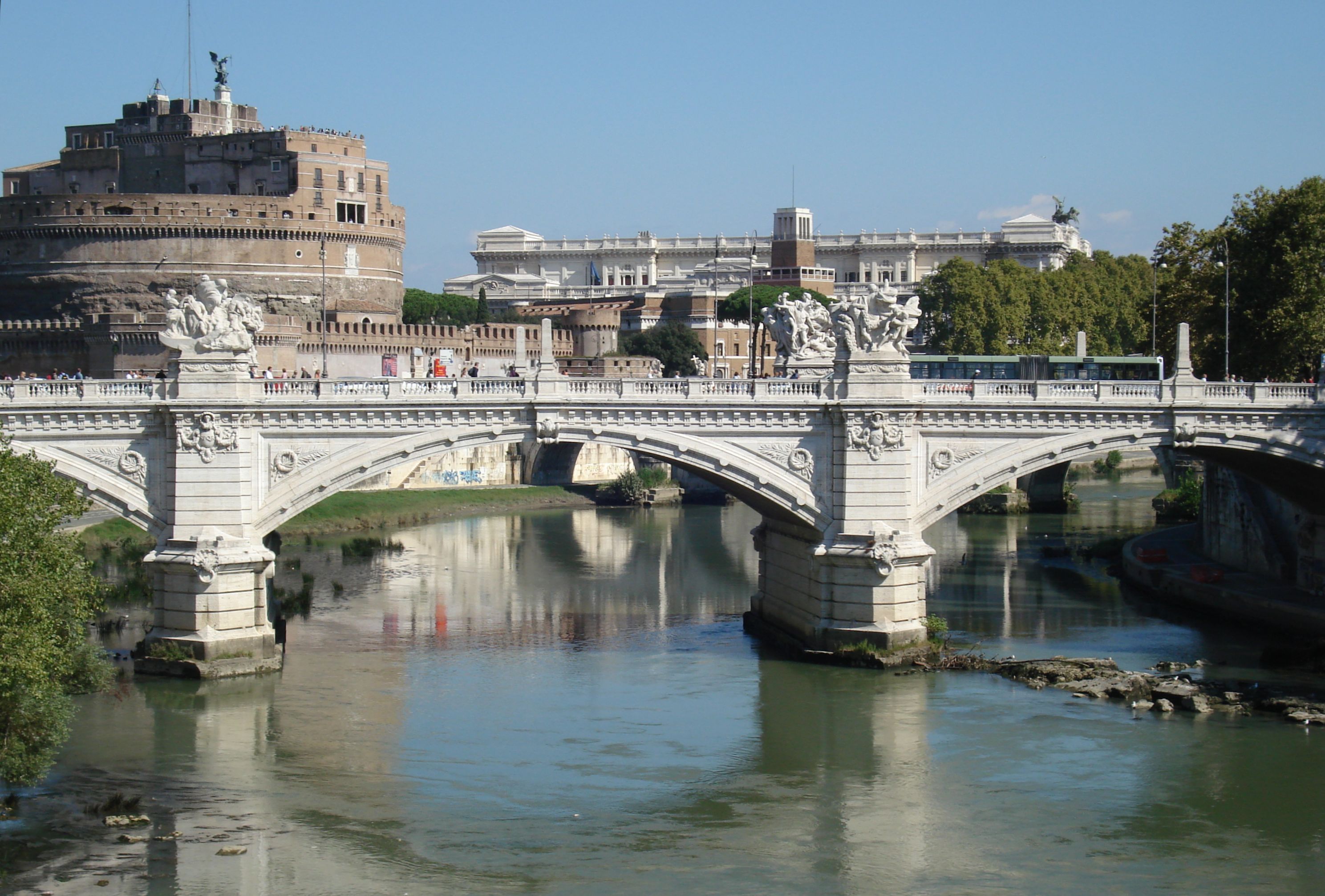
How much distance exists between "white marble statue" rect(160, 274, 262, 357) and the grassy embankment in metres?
15.1

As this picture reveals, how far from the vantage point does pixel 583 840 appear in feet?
63.4

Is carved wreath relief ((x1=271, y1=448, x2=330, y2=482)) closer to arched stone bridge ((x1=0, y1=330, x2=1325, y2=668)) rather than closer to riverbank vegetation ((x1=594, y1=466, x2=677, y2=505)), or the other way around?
arched stone bridge ((x1=0, y1=330, x2=1325, y2=668))

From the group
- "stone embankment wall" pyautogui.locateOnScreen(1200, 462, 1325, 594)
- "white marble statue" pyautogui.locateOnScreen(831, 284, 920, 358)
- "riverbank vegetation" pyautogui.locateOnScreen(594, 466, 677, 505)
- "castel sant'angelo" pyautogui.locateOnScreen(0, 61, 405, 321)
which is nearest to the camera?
"white marble statue" pyautogui.locateOnScreen(831, 284, 920, 358)

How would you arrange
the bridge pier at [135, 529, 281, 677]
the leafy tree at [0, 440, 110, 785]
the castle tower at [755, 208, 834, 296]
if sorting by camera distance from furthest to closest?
the castle tower at [755, 208, 834, 296] < the bridge pier at [135, 529, 281, 677] < the leafy tree at [0, 440, 110, 785]

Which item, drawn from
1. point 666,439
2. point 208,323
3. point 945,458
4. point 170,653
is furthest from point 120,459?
point 945,458

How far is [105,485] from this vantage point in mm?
26078

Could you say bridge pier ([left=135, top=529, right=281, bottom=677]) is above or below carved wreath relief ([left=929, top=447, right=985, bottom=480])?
below

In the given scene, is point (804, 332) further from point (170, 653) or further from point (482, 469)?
point (482, 469)

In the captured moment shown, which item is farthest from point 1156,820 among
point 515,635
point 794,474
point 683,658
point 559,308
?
point 559,308

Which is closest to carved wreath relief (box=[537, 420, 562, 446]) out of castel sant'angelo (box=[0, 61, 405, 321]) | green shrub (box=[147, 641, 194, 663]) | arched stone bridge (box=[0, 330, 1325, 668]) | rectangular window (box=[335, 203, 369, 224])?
arched stone bridge (box=[0, 330, 1325, 668])

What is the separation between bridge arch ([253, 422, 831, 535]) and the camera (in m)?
26.5

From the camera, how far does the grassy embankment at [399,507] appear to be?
4166 cm

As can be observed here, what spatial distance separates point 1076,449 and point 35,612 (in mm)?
16668

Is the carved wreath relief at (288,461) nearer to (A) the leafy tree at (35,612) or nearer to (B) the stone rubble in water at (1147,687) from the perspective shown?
(A) the leafy tree at (35,612)
